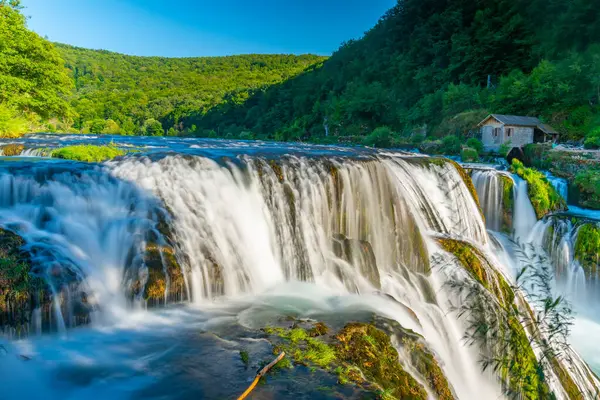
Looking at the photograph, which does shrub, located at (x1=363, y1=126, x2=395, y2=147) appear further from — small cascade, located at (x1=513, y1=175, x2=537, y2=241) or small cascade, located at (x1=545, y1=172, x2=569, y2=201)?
small cascade, located at (x1=513, y1=175, x2=537, y2=241)

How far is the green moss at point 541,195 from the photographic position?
14766 millimetres

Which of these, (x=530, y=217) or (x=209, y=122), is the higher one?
(x=209, y=122)

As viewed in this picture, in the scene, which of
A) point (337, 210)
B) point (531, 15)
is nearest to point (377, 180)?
point (337, 210)

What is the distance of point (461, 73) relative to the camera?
1663 inches

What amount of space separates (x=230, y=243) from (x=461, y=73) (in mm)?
41824

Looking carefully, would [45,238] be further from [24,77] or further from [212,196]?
[24,77]

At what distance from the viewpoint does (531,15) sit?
3984 centimetres

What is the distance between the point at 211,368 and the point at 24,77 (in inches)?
871

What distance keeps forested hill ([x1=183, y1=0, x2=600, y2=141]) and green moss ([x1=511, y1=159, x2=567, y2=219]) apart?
11401 millimetres

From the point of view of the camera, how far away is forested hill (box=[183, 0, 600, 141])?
91.1 feet

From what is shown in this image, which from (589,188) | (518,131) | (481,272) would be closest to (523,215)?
(589,188)

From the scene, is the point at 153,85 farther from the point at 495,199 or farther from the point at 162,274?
the point at 162,274

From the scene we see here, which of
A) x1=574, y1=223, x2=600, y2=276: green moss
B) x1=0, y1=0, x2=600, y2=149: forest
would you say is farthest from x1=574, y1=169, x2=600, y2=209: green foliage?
x1=0, y1=0, x2=600, y2=149: forest

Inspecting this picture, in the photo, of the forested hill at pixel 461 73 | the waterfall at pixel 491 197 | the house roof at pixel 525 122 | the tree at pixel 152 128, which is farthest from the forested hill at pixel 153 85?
the waterfall at pixel 491 197
